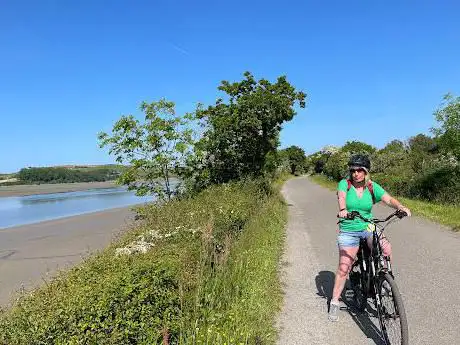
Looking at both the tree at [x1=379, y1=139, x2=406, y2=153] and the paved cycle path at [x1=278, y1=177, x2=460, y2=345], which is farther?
the tree at [x1=379, y1=139, x2=406, y2=153]

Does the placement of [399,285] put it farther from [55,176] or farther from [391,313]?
Result: [55,176]

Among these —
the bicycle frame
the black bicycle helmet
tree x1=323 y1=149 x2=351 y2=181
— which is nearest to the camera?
the bicycle frame

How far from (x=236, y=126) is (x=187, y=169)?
105 inches

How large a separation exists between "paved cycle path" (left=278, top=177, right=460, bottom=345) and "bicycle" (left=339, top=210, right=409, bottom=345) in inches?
11.2

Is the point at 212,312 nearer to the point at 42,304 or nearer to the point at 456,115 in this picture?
the point at 42,304

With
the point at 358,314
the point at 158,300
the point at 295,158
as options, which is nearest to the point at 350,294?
the point at 358,314

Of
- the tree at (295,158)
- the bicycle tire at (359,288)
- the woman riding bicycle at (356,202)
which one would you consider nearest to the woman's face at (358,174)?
the woman riding bicycle at (356,202)

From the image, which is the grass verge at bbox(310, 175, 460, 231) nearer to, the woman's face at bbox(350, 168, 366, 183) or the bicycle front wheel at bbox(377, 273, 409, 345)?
the woman's face at bbox(350, 168, 366, 183)

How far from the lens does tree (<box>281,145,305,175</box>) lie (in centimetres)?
9466

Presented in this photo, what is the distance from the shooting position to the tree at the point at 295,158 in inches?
3727

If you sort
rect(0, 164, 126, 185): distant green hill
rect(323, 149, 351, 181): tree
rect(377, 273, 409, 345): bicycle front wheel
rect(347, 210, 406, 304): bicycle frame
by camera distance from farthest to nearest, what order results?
rect(0, 164, 126, 185): distant green hill < rect(323, 149, 351, 181): tree < rect(347, 210, 406, 304): bicycle frame < rect(377, 273, 409, 345): bicycle front wheel

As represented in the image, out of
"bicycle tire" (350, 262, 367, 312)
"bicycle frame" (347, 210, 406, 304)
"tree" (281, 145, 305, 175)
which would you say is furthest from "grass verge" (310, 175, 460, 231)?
"tree" (281, 145, 305, 175)

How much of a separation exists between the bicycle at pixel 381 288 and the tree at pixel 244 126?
1237 centimetres

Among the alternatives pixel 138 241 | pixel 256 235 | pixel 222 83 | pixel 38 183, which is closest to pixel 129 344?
pixel 138 241
